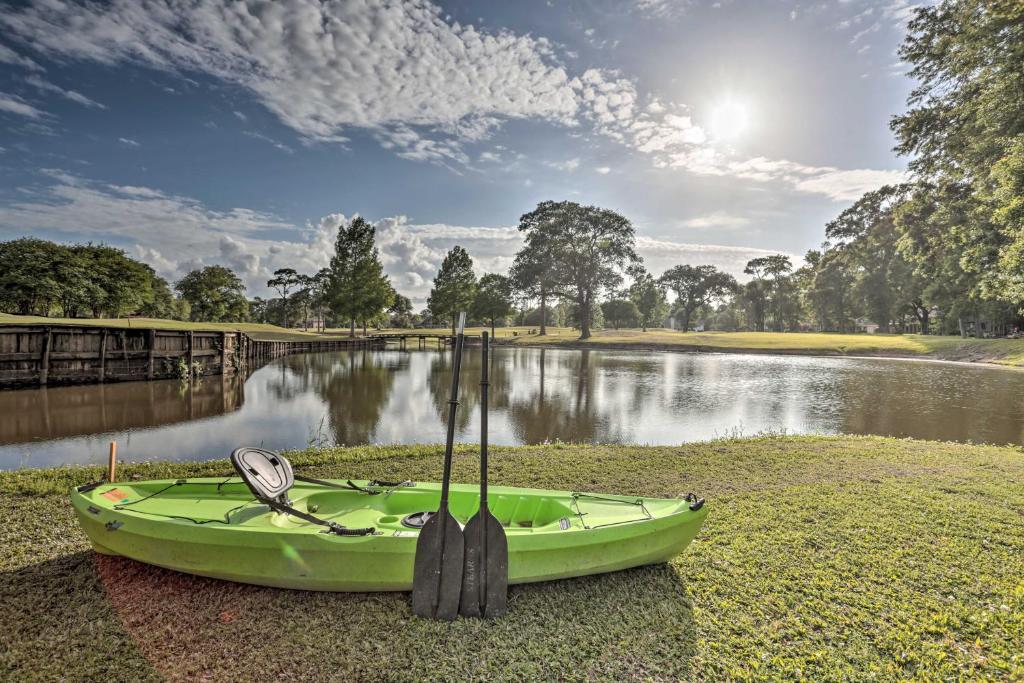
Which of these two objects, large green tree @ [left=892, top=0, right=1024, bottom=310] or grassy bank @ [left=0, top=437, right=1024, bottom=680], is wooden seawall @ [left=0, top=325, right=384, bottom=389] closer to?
grassy bank @ [left=0, top=437, right=1024, bottom=680]

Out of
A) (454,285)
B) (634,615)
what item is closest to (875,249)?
(454,285)

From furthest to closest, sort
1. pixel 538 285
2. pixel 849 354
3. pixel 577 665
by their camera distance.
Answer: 1. pixel 538 285
2. pixel 849 354
3. pixel 577 665

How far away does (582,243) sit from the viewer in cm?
5312

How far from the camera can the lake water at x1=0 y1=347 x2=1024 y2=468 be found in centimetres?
1062

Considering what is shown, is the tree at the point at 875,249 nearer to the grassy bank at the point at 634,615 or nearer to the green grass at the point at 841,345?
the green grass at the point at 841,345

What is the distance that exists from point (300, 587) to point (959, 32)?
94.9 feet

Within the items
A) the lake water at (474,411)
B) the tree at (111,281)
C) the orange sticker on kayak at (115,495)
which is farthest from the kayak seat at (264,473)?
the tree at (111,281)

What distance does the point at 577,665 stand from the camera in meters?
3.21

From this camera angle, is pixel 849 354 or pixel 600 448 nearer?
pixel 600 448

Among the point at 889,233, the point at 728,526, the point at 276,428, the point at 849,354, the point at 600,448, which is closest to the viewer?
the point at 728,526

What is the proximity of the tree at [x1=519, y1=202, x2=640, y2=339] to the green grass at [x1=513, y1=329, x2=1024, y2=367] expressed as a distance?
704 centimetres

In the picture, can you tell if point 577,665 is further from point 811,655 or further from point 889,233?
point 889,233

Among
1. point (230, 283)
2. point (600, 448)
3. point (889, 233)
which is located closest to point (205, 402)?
point (600, 448)

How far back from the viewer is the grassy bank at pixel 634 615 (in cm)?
316
